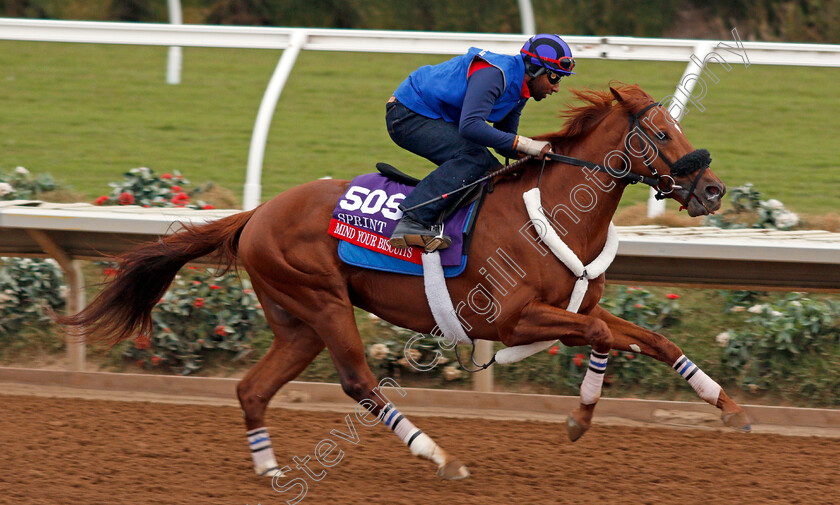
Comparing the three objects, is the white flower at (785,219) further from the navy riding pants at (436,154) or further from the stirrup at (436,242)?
the stirrup at (436,242)

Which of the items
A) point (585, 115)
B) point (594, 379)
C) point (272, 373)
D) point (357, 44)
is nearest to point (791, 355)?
point (594, 379)

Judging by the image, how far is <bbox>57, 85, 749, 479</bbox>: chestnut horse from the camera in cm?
411

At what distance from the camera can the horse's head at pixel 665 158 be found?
395cm

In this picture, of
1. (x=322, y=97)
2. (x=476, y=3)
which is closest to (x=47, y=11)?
(x=322, y=97)

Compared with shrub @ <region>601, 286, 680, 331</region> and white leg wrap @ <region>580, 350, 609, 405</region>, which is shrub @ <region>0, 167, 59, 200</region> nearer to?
shrub @ <region>601, 286, 680, 331</region>

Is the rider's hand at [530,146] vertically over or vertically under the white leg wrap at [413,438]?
over

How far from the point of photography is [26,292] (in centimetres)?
615

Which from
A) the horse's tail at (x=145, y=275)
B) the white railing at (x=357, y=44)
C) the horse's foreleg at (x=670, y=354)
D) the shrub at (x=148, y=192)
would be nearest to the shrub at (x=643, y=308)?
the white railing at (x=357, y=44)

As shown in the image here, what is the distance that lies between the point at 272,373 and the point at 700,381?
1933 millimetres

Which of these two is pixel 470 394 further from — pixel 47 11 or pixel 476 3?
pixel 47 11

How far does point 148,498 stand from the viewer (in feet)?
13.2

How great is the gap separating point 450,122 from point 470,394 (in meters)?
1.74

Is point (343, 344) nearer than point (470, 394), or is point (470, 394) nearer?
point (343, 344)

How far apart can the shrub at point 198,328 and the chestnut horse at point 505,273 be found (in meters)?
1.26
